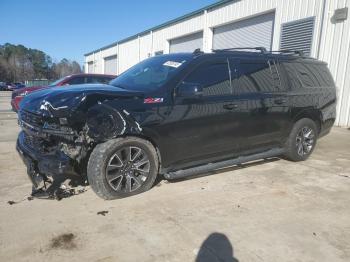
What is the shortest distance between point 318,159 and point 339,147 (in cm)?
151

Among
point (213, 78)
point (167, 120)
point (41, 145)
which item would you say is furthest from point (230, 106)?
point (41, 145)

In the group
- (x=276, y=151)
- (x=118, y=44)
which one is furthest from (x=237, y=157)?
(x=118, y=44)

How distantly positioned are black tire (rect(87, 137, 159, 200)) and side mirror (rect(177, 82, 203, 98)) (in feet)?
2.57

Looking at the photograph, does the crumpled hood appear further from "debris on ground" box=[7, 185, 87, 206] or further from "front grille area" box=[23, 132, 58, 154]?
"debris on ground" box=[7, 185, 87, 206]

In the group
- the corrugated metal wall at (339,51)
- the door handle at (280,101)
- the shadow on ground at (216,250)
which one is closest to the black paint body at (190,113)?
the door handle at (280,101)

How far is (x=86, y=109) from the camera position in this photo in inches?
154

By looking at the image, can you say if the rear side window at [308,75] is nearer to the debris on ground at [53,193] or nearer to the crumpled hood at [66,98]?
the crumpled hood at [66,98]

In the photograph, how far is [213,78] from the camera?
190 inches

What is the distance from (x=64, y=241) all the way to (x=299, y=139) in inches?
179

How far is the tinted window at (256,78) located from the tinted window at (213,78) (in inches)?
8.2

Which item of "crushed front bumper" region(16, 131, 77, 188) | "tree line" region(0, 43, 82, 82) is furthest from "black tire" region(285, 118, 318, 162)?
"tree line" region(0, 43, 82, 82)

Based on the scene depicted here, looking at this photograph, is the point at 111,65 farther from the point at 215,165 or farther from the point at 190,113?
the point at 190,113

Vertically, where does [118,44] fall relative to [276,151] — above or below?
above

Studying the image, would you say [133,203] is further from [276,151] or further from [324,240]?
[276,151]
